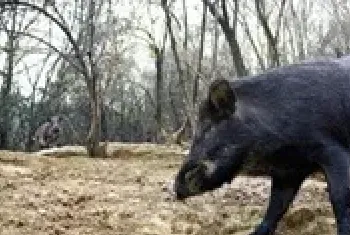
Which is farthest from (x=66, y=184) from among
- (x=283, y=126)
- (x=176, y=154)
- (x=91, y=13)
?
(x=91, y=13)

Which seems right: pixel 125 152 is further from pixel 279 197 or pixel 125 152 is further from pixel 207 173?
pixel 207 173

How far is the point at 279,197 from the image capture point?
4.07 m

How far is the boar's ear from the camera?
351 centimetres

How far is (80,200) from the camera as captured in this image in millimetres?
5887

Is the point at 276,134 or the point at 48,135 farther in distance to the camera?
the point at 48,135

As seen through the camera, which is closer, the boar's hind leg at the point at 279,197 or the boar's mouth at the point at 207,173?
the boar's mouth at the point at 207,173

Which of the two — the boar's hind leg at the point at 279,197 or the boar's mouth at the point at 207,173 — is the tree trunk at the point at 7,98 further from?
the boar's mouth at the point at 207,173

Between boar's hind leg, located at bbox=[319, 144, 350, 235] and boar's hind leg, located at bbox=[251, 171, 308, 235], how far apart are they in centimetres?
32

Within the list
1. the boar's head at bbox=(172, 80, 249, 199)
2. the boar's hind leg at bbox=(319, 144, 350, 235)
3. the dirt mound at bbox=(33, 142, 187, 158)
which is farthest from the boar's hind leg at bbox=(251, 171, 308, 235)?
the dirt mound at bbox=(33, 142, 187, 158)

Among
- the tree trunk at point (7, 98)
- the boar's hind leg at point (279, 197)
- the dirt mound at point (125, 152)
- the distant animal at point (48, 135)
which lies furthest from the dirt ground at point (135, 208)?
the tree trunk at point (7, 98)

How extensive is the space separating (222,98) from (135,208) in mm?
2212

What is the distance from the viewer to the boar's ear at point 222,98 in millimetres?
3506

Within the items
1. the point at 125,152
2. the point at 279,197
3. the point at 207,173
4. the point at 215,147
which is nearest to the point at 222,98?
the point at 215,147

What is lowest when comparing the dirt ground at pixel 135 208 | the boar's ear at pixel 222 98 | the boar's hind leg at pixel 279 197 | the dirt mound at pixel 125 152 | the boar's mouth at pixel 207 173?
the dirt mound at pixel 125 152
